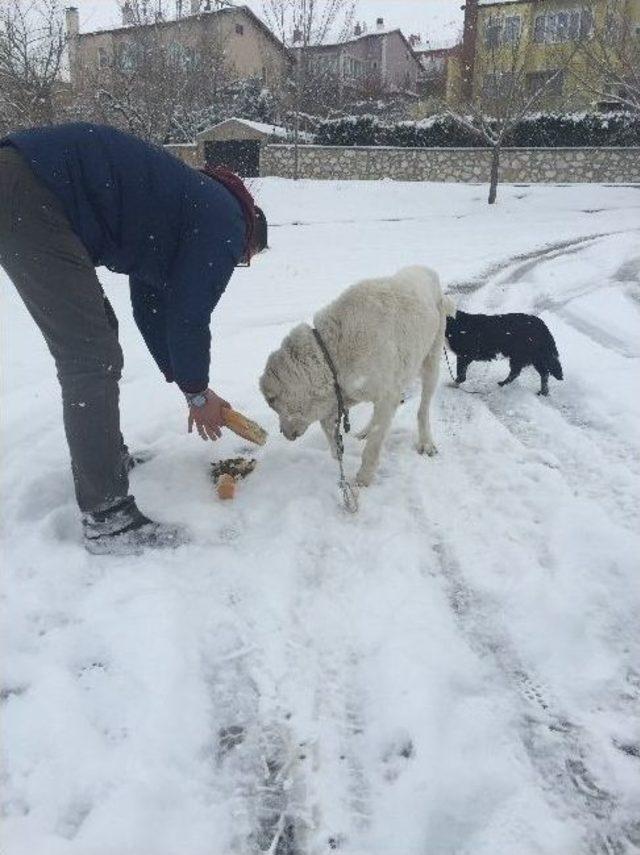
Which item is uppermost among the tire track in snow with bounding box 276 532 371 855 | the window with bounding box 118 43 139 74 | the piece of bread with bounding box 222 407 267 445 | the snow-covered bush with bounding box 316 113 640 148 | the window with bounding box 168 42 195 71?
the window with bounding box 168 42 195 71

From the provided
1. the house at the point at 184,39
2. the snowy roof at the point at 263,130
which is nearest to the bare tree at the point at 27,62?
the house at the point at 184,39

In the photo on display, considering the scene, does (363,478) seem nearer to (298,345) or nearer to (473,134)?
(298,345)

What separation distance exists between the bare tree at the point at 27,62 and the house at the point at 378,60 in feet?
85.7

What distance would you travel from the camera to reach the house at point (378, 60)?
37938 millimetres

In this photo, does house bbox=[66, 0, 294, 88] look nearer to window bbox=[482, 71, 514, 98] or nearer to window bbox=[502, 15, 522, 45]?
window bbox=[482, 71, 514, 98]

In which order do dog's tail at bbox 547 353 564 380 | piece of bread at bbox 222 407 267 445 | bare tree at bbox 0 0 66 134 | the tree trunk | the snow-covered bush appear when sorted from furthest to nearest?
Answer: the snow-covered bush < the tree trunk < bare tree at bbox 0 0 66 134 < dog's tail at bbox 547 353 564 380 < piece of bread at bbox 222 407 267 445

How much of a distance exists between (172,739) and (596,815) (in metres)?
1.26

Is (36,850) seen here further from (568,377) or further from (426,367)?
(568,377)

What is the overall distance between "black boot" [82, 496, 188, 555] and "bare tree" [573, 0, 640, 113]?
72.5ft

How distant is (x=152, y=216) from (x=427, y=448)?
220 centimetres

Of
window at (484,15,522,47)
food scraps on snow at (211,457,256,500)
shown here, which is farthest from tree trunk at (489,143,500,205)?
food scraps on snow at (211,457,256,500)

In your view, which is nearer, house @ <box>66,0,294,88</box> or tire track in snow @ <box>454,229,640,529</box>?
tire track in snow @ <box>454,229,640,529</box>

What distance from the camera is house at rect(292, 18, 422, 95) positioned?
3794cm

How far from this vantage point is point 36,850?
1.53 metres
